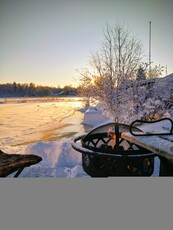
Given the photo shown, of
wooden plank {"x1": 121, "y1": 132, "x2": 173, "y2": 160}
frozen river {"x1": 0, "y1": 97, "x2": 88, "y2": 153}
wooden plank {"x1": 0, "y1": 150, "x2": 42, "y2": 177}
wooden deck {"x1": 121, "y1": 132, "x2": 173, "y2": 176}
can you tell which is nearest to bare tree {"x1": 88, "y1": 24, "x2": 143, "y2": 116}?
frozen river {"x1": 0, "y1": 97, "x2": 88, "y2": 153}

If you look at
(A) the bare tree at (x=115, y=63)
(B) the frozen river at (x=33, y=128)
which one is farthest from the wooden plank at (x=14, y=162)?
(A) the bare tree at (x=115, y=63)

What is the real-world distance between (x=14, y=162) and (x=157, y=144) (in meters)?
2.26

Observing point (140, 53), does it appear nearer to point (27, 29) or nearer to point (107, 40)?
point (107, 40)

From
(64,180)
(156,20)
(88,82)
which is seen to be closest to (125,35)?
(88,82)

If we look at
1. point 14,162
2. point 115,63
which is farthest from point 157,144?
point 115,63

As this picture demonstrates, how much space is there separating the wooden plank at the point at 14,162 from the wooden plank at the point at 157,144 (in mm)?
1663

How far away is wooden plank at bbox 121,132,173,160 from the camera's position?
152 centimetres

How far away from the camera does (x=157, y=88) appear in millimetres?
6793

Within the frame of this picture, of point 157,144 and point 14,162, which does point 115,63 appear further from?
point 157,144

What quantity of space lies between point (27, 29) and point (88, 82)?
2.70m

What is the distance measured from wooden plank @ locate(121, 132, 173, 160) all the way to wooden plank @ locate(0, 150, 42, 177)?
1.66 m

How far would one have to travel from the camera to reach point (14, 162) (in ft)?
11.5

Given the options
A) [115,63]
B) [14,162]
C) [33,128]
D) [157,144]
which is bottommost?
[33,128]

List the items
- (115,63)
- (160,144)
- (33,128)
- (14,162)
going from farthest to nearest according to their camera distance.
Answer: (33,128) → (115,63) → (14,162) → (160,144)
